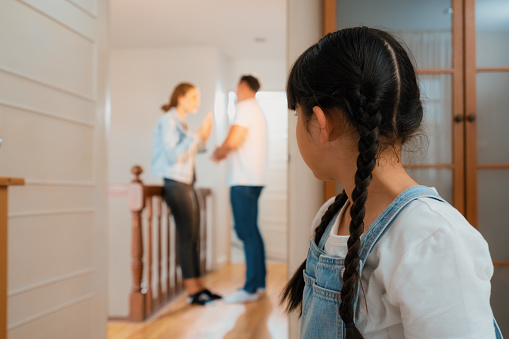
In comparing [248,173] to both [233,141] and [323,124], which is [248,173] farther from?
[323,124]

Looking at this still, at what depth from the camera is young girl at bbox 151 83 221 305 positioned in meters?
3.34

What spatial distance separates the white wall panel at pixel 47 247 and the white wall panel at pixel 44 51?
0.56 meters

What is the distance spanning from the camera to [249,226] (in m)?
3.51

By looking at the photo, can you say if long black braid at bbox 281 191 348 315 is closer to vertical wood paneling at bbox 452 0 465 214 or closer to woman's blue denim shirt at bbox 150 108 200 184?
vertical wood paneling at bbox 452 0 465 214

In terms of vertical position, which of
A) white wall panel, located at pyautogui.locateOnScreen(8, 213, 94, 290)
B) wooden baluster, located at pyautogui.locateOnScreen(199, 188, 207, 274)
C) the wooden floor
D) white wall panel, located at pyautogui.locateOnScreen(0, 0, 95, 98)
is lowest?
the wooden floor

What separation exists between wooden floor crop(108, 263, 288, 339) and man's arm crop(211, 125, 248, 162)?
3.50 ft

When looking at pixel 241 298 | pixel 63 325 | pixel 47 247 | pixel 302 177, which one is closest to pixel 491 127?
pixel 302 177

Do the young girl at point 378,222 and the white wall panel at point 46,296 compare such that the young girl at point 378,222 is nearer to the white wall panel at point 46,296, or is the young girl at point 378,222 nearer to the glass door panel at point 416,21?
the glass door panel at point 416,21

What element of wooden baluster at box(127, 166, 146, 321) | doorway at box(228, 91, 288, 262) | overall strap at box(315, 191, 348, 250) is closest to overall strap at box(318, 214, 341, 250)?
overall strap at box(315, 191, 348, 250)

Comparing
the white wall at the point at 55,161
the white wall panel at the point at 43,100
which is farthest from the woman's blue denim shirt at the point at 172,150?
the white wall panel at the point at 43,100

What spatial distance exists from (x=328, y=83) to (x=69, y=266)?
5.68 feet

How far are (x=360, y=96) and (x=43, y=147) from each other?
1.57 meters

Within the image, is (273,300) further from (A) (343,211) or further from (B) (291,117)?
(A) (343,211)

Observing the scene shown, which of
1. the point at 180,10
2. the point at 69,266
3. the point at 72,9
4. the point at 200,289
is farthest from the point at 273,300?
the point at 180,10
